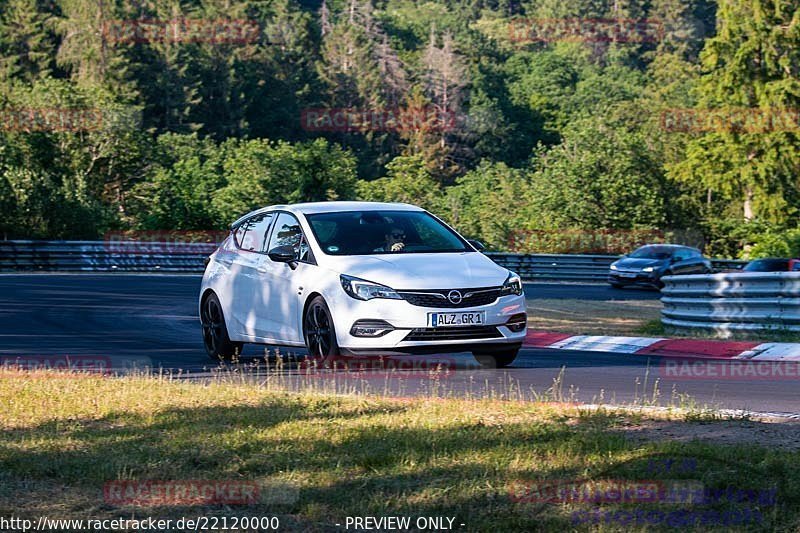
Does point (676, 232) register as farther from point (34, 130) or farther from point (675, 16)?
point (675, 16)

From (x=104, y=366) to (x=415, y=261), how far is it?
328cm

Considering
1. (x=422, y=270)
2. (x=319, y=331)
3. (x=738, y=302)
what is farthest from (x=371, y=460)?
(x=738, y=302)

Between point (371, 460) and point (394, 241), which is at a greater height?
point (394, 241)

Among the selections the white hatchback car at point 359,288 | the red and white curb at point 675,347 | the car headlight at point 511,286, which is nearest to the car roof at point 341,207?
the white hatchback car at point 359,288

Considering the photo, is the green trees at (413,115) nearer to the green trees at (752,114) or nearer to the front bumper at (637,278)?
the green trees at (752,114)

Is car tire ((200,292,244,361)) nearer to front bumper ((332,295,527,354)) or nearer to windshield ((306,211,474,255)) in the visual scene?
windshield ((306,211,474,255))

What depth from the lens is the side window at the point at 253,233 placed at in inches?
525

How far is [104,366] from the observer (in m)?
12.5

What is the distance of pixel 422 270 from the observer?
11.6m

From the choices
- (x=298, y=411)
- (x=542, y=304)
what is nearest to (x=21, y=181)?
(x=542, y=304)

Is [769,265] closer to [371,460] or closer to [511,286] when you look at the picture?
[511,286]

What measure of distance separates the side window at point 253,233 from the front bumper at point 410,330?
2.07m

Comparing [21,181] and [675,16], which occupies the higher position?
[675,16]

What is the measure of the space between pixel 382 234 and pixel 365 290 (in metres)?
1.13
